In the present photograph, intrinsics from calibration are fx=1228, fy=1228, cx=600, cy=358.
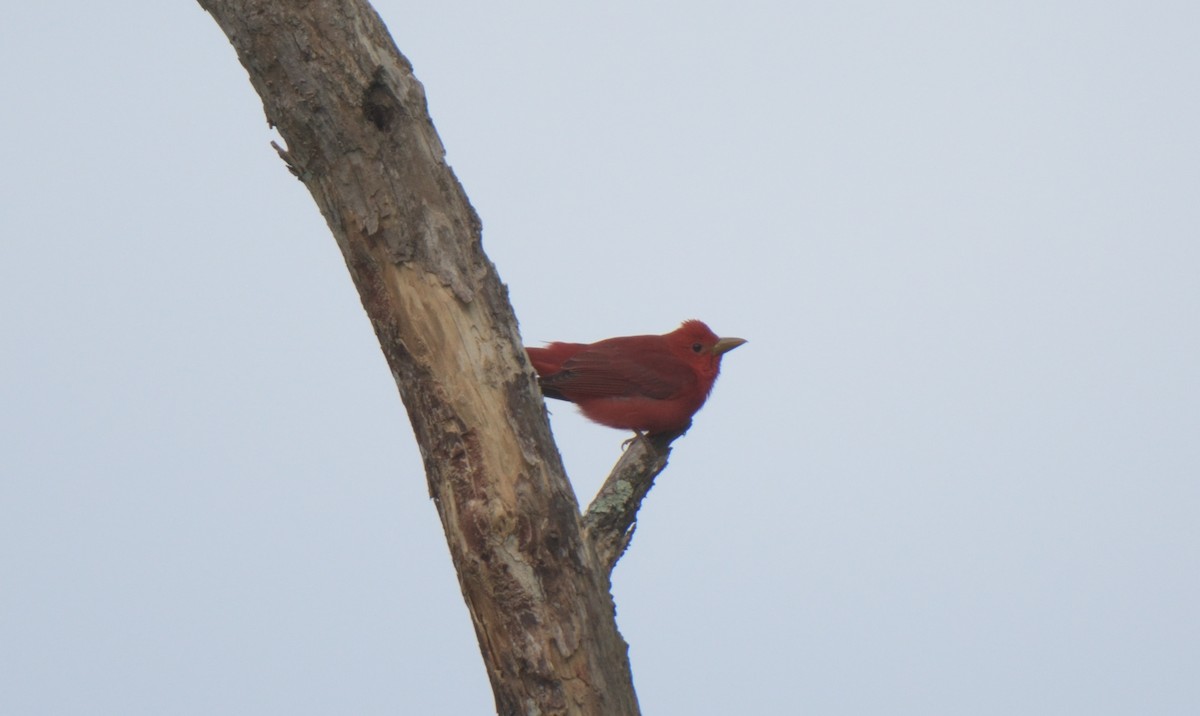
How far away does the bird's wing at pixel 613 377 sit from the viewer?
20.1 ft

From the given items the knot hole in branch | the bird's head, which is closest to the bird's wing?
the bird's head

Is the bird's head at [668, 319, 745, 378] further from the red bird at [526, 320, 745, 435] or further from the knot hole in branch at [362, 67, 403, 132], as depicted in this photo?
the knot hole in branch at [362, 67, 403, 132]

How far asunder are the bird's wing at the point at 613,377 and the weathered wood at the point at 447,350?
2522 mm

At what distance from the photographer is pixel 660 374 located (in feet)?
20.5

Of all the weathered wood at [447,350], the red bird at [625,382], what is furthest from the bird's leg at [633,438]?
the weathered wood at [447,350]

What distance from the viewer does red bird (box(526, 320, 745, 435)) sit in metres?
6.08

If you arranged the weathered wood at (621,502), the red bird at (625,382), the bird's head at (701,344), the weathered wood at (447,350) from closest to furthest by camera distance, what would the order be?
1. the weathered wood at (447,350)
2. the weathered wood at (621,502)
3. the red bird at (625,382)
4. the bird's head at (701,344)

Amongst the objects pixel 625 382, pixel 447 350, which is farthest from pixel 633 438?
pixel 447 350

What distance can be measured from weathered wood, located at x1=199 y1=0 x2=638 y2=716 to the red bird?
2.41m

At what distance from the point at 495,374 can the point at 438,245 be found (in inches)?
16.2

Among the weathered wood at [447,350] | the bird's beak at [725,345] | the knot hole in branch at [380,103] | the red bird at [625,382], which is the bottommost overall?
the weathered wood at [447,350]

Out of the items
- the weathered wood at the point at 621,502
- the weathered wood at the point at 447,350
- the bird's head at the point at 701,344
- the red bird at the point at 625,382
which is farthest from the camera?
the bird's head at the point at 701,344

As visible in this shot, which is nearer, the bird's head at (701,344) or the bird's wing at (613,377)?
the bird's wing at (613,377)

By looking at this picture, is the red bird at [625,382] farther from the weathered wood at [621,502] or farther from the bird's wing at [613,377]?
the weathered wood at [621,502]
